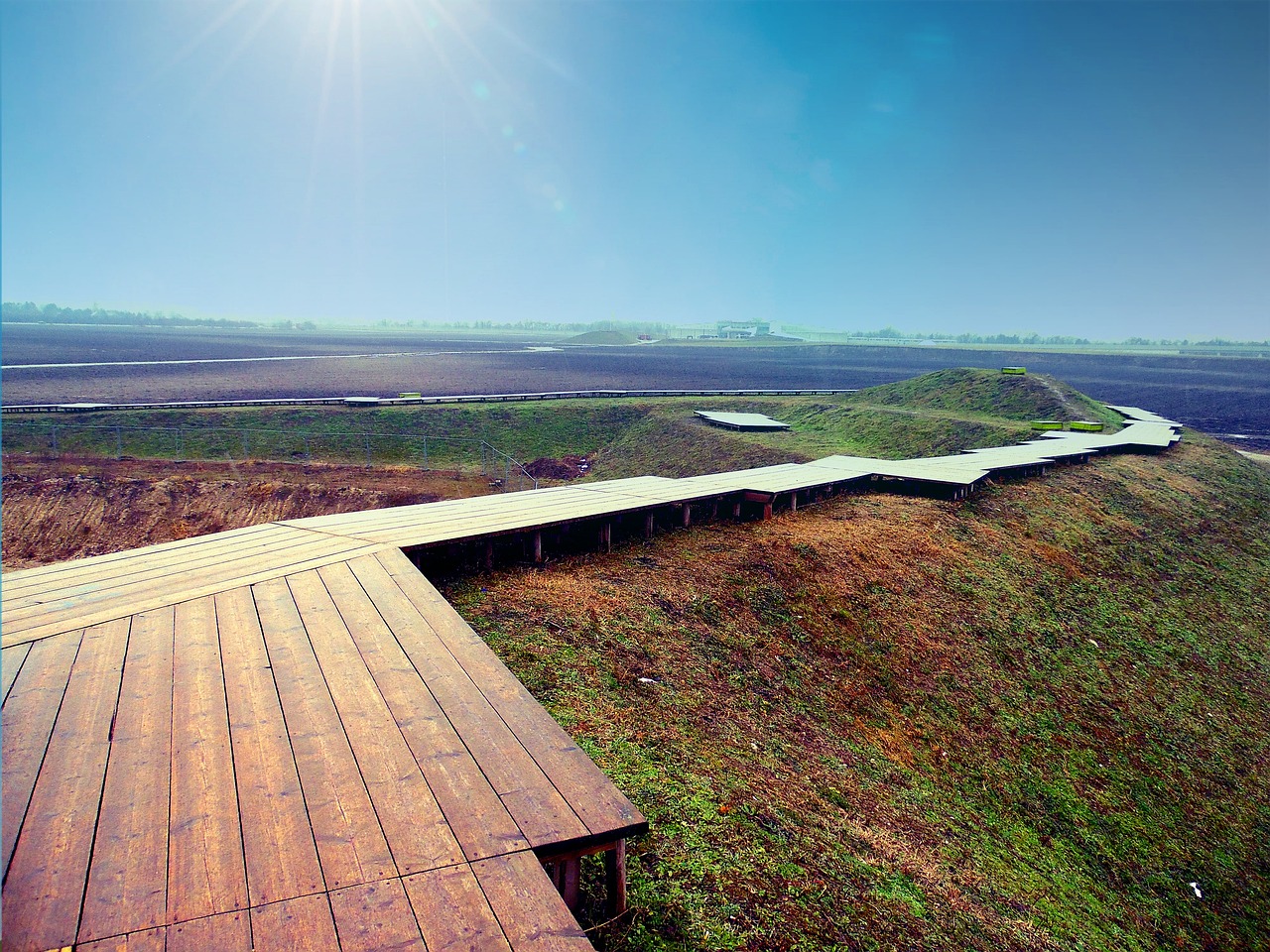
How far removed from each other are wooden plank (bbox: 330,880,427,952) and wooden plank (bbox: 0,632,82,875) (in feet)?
4.67

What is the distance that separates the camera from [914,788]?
257 inches

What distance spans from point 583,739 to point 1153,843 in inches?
244

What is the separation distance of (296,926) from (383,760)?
1023mm

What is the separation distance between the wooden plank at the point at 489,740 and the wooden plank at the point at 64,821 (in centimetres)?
169

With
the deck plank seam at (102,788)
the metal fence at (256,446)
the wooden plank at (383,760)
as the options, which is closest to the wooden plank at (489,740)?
the wooden plank at (383,760)

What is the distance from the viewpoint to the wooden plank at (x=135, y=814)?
112 inches

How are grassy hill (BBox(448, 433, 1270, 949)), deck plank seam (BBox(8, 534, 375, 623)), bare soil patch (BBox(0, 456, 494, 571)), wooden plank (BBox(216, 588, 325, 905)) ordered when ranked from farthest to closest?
1. bare soil patch (BBox(0, 456, 494, 571))
2. deck plank seam (BBox(8, 534, 375, 623))
3. grassy hill (BBox(448, 433, 1270, 949))
4. wooden plank (BBox(216, 588, 325, 905))

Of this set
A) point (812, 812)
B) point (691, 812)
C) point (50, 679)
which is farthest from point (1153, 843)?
point (50, 679)

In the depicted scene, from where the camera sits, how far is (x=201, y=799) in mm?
3465

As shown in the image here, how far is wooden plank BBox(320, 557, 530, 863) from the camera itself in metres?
3.31

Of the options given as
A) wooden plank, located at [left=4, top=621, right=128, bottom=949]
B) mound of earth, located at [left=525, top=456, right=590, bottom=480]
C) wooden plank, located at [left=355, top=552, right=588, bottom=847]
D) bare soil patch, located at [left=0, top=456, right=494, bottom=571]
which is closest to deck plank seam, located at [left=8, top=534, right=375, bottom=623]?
wooden plank, located at [left=4, top=621, right=128, bottom=949]

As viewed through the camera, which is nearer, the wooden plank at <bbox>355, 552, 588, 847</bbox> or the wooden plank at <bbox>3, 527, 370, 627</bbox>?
the wooden plank at <bbox>355, 552, 588, 847</bbox>

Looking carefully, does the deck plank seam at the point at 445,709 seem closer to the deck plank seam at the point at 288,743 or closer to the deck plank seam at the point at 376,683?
the deck plank seam at the point at 376,683

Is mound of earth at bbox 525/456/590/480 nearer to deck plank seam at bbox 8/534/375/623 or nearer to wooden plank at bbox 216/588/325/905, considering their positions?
deck plank seam at bbox 8/534/375/623
